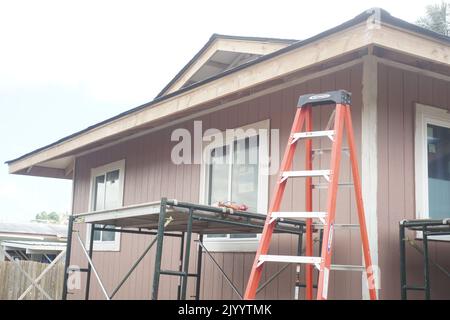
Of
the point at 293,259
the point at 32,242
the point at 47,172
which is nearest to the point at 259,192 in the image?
the point at 293,259

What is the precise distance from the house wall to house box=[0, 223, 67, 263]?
5.74 m

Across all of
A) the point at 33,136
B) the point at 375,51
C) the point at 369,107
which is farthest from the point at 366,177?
the point at 33,136

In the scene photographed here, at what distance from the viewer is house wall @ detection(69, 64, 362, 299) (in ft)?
16.2

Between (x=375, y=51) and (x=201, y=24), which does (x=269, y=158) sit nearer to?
(x=375, y=51)

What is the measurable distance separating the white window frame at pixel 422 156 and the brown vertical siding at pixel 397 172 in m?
0.05

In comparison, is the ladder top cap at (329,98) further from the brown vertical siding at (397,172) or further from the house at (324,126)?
the brown vertical siding at (397,172)

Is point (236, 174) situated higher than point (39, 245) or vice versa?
point (236, 174)

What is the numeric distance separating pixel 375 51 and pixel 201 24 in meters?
24.9

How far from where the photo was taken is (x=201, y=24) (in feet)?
94.9

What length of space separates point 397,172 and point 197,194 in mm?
2656

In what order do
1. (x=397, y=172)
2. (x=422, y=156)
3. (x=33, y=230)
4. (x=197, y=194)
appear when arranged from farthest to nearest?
(x=33, y=230), (x=197, y=194), (x=422, y=156), (x=397, y=172)

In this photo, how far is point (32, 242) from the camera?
17719 millimetres

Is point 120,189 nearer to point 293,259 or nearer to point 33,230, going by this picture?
point 293,259

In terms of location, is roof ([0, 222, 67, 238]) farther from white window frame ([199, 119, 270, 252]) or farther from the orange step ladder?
the orange step ladder
